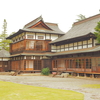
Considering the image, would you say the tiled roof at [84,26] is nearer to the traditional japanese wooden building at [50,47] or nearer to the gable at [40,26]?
the traditional japanese wooden building at [50,47]

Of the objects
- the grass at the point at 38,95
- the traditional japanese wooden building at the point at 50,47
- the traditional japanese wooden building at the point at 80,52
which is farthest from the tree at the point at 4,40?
the grass at the point at 38,95

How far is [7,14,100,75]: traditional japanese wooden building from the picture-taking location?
3186cm

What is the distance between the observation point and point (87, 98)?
1116 centimetres

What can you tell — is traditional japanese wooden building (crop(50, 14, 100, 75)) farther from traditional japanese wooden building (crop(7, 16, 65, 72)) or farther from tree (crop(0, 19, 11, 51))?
tree (crop(0, 19, 11, 51))

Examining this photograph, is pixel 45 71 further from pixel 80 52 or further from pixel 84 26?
pixel 84 26

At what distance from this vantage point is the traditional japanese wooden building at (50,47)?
3186 cm

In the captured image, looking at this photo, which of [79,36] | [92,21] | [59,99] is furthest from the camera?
[92,21]

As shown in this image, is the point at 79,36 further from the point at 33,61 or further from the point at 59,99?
the point at 59,99

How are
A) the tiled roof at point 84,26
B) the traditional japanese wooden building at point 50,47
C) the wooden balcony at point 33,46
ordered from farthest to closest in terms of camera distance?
the wooden balcony at point 33,46 < the tiled roof at point 84,26 < the traditional japanese wooden building at point 50,47

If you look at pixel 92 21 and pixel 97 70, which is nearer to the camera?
pixel 97 70

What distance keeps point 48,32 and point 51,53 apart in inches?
168

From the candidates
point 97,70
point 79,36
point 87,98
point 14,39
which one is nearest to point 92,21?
point 79,36

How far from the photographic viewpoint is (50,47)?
128ft

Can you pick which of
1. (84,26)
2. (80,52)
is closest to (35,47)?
(84,26)
